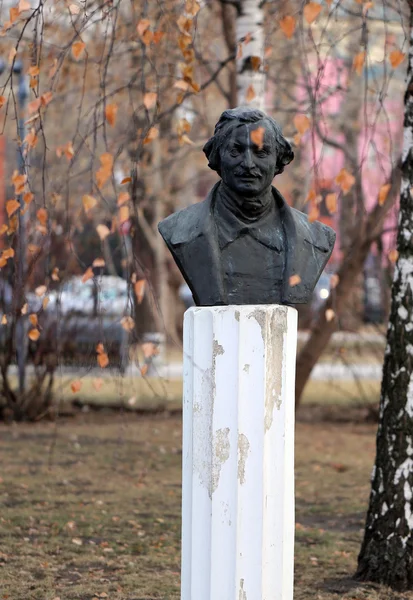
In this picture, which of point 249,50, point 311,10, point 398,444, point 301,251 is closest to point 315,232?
point 301,251

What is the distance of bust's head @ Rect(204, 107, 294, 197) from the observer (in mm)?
4328

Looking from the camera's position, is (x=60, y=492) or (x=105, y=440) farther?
(x=105, y=440)

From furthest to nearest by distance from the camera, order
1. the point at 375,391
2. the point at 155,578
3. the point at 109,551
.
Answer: the point at 375,391
the point at 109,551
the point at 155,578

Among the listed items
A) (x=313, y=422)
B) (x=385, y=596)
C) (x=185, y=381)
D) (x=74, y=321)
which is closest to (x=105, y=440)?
(x=74, y=321)

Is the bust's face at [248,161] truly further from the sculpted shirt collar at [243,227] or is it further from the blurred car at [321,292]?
the blurred car at [321,292]

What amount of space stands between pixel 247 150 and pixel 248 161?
0.18 feet

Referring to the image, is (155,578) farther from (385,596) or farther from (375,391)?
(375,391)

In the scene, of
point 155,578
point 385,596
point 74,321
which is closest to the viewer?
point 385,596

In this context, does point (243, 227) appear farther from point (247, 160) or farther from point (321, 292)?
point (321, 292)

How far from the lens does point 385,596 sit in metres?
5.59

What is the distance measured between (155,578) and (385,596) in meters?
1.35

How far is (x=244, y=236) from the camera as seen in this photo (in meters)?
4.46

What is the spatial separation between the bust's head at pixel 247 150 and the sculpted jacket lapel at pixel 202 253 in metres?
0.19

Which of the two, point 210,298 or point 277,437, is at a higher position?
point 210,298
